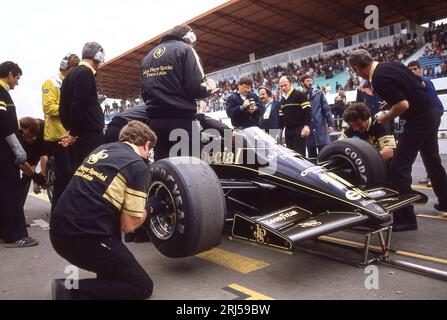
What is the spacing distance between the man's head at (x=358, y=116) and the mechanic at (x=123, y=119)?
2215mm

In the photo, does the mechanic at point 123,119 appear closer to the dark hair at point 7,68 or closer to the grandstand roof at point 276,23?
the dark hair at point 7,68

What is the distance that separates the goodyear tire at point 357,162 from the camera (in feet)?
13.1

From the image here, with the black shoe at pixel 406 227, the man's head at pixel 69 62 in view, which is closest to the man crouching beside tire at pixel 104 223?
the man's head at pixel 69 62

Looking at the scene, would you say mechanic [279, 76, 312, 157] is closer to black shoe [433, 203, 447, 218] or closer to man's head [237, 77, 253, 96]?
man's head [237, 77, 253, 96]

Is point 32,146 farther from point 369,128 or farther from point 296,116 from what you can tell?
point 369,128

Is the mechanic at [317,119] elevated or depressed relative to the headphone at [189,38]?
depressed

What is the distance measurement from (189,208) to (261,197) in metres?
1.01

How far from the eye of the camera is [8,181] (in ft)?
13.4

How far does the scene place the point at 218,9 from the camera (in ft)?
85.3

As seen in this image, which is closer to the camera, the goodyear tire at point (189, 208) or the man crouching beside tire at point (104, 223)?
the man crouching beside tire at point (104, 223)

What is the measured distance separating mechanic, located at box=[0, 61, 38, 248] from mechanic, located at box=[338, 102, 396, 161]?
3.43 m

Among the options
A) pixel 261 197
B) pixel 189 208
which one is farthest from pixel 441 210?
pixel 189 208
